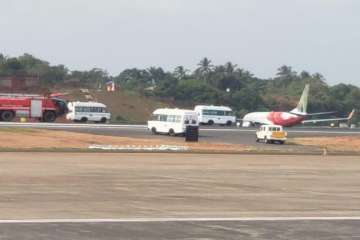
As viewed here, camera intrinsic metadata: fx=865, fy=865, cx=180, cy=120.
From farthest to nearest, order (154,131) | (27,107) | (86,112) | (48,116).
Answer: (86,112), (48,116), (27,107), (154,131)

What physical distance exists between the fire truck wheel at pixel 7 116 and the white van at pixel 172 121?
21286mm

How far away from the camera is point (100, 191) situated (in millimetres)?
25266

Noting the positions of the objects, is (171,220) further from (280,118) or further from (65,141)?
(280,118)

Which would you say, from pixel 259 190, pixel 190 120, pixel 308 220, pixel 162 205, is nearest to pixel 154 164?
pixel 259 190

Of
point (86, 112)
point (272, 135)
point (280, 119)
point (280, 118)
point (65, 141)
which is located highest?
point (86, 112)

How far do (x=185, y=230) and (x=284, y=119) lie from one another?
99802 mm

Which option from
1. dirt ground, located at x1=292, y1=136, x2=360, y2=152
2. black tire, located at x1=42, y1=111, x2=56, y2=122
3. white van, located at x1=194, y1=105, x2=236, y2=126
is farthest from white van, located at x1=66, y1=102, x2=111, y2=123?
dirt ground, located at x1=292, y1=136, x2=360, y2=152

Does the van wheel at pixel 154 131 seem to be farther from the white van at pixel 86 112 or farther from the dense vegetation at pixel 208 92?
the dense vegetation at pixel 208 92

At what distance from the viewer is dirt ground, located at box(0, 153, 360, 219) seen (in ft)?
67.4

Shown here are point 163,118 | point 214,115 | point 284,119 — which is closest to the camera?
point 163,118

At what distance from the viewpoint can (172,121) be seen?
264 feet

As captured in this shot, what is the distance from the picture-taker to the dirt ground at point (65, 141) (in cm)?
5678

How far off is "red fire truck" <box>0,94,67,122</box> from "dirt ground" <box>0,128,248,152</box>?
27400 mm

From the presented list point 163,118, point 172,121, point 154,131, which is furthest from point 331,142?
point 154,131
